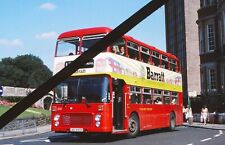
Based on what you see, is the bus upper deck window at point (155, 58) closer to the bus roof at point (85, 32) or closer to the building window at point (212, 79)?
the bus roof at point (85, 32)

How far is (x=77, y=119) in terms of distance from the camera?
16406 mm

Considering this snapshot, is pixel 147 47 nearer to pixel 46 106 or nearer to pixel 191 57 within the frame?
pixel 46 106

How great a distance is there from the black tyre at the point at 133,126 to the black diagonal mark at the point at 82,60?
16.5 metres

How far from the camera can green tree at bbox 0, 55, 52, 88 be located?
100m

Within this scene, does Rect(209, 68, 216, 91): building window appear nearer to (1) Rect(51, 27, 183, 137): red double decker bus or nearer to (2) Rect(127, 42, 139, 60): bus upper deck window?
(1) Rect(51, 27, 183, 137): red double decker bus

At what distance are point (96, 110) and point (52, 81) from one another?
48.7 ft

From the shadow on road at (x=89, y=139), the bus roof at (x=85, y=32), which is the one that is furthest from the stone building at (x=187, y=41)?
the bus roof at (x=85, y=32)

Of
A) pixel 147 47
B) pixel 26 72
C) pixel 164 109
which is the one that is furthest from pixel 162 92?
pixel 26 72

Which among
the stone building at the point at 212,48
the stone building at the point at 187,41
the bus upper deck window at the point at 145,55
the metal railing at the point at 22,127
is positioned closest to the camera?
the bus upper deck window at the point at 145,55

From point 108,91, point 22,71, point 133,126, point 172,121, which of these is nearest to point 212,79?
point 172,121

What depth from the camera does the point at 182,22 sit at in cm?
8888

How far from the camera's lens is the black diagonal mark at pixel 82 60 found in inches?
49.1

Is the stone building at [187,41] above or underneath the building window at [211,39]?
above

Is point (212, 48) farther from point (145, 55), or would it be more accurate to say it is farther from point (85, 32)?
point (85, 32)
